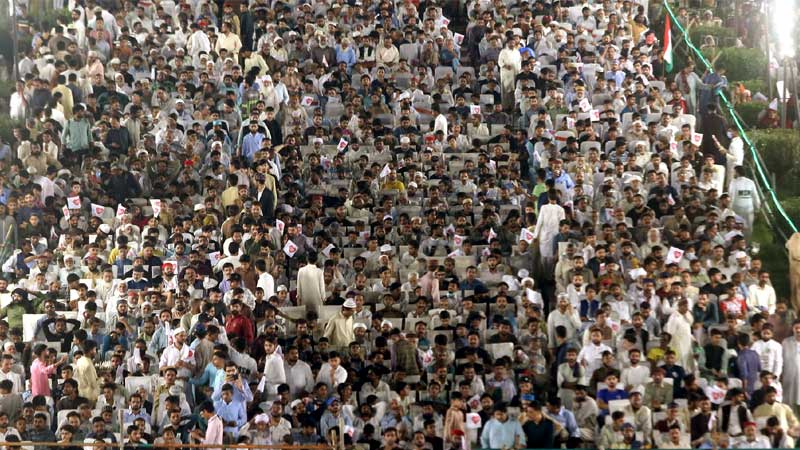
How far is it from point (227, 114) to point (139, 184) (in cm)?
224

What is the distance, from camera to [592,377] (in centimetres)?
2345

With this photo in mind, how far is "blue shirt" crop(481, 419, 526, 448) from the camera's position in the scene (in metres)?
22.2

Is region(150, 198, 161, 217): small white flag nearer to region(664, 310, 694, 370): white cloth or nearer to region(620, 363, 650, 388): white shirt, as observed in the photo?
region(620, 363, 650, 388): white shirt

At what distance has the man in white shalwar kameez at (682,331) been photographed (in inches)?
942

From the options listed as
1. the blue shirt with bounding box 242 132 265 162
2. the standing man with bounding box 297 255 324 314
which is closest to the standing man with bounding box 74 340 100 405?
the standing man with bounding box 297 255 324 314

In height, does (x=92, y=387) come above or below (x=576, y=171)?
below

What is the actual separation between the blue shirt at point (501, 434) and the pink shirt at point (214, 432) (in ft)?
10.7

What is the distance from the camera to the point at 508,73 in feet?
102

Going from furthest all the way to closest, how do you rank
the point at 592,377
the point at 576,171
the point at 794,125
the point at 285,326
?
the point at 794,125
the point at 576,171
the point at 285,326
the point at 592,377

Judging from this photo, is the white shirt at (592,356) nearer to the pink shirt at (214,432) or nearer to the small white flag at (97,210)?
the pink shirt at (214,432)

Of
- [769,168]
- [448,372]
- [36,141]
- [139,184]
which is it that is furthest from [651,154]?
[36,141]

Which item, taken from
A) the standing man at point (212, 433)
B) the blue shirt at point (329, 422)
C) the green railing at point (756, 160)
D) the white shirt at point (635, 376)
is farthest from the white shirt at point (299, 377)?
the green railing at point (756, 160)

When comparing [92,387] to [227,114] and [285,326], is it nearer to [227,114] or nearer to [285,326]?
[285,326]

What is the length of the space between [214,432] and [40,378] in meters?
2.90
